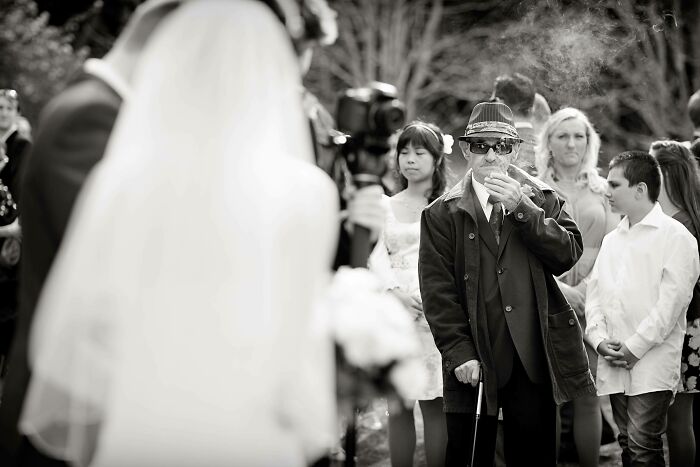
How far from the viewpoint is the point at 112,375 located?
248 cm

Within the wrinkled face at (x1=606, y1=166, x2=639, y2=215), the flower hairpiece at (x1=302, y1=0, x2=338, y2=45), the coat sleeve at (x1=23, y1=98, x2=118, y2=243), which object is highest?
the flower hairpiece at (x1=302, y1=0, x2=338, y2=45)

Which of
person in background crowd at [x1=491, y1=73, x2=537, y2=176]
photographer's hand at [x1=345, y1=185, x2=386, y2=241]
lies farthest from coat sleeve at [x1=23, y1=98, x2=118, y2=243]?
person in background crowd at [x1=491, y1=73, x2=537, y2=176]

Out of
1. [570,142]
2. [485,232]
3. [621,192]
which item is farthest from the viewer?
[570,142]

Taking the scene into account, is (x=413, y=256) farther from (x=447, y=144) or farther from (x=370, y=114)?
(x=370, y=114)

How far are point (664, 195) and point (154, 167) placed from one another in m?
4.64

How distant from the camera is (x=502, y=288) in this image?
4.98 metres

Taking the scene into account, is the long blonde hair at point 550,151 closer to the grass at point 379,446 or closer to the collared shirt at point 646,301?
the collared shirt at point 646,301

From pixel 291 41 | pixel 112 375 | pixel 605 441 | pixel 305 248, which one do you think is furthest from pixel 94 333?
pixel 605 441

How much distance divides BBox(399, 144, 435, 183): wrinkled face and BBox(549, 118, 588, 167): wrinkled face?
93 cm

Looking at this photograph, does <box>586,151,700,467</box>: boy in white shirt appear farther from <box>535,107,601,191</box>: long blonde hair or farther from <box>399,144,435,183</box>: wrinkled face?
<box>399,144,435,183</box>: wrinkled face

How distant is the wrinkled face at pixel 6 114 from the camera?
859cm

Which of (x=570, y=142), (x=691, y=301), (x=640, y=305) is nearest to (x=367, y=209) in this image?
(x=640, y=305)

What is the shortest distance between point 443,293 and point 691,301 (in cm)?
192

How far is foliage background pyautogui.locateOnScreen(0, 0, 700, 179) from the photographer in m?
16.0
